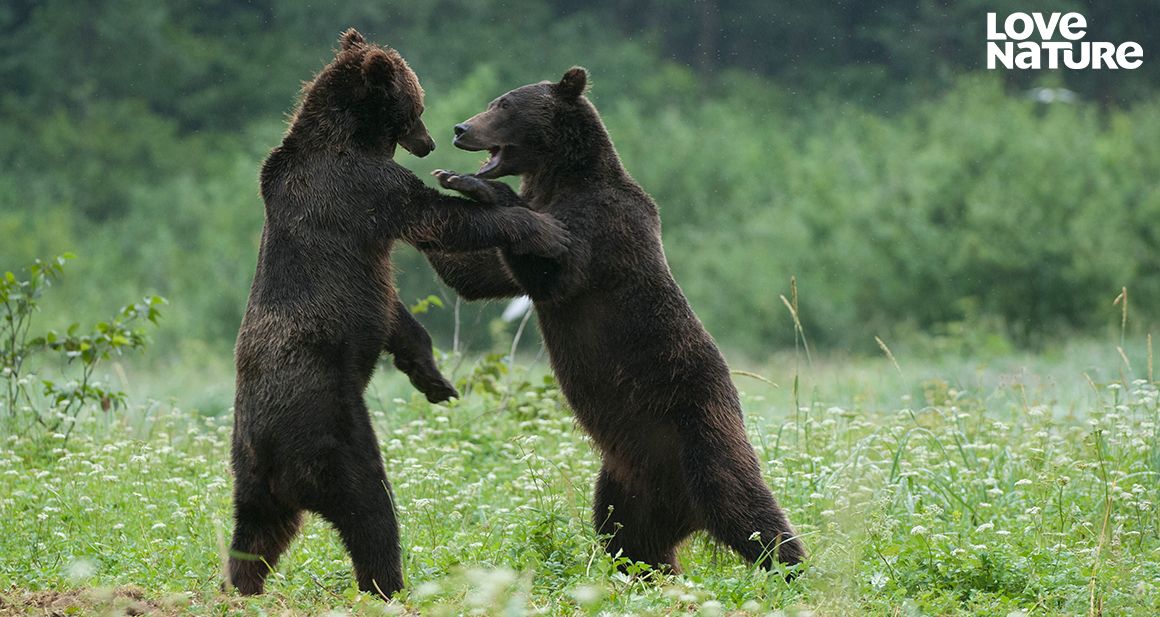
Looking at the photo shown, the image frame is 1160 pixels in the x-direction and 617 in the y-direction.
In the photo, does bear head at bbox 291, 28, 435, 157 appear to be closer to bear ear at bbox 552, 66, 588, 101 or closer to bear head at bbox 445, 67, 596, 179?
bear head at bbox 445, 67, 596, 179

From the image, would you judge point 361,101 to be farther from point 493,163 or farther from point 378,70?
point 493,163

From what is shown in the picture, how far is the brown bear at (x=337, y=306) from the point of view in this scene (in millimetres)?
5152

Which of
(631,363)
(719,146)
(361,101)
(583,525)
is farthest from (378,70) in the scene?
(719,146)

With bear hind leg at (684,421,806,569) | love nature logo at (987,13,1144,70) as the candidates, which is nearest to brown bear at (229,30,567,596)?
bear hind leg at (684,421,806,569)

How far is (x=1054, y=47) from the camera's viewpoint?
37.9m

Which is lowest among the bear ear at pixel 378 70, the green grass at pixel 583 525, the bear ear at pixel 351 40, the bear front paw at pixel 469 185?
the green grass at pixel 583 525

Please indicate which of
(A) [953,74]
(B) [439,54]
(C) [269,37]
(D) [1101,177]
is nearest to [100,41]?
(C) [269,37]

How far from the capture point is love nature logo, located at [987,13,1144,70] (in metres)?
37.9

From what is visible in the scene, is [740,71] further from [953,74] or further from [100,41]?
[100,41]

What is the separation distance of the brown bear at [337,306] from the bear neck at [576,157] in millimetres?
444

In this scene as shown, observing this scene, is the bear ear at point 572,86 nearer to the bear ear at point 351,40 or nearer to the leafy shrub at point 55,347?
the bear ear at point 351,40

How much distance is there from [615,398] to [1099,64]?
42765 mm

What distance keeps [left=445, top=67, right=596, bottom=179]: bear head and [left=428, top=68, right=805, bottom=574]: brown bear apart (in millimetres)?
19

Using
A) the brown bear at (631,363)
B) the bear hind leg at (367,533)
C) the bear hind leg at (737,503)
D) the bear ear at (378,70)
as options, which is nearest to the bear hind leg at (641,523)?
the brown bear at (631,363)
